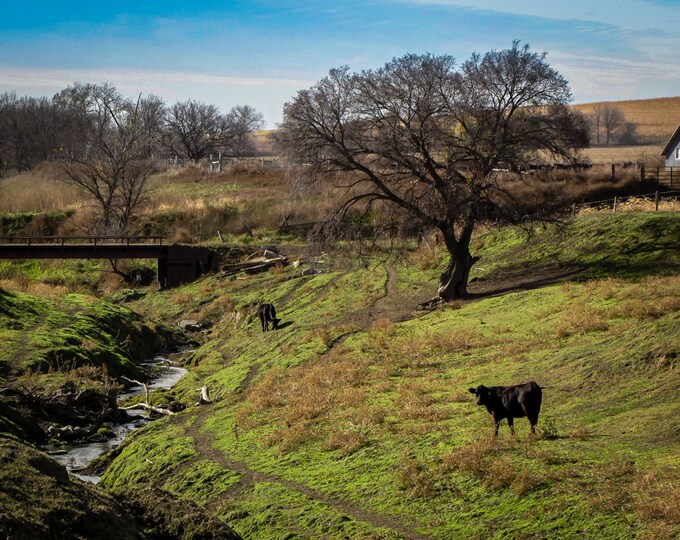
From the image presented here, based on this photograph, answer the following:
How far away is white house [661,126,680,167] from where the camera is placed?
7406 centimetres

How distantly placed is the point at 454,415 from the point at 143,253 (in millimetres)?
40004

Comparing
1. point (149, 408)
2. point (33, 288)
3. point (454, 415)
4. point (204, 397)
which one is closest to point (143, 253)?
point (33, 288)

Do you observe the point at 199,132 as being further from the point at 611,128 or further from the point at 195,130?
the point at 611,128

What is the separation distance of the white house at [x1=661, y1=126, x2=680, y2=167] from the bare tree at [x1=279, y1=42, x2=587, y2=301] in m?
39.8

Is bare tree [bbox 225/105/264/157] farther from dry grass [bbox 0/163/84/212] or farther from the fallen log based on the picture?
the fallen log

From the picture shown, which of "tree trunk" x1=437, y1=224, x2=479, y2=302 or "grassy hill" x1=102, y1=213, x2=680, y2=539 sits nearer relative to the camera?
"grassy hill" x1=102, y1=213, x2=680, y2=539

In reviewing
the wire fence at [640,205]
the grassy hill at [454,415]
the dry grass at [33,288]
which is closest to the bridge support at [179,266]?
the dry grass at [33,288]

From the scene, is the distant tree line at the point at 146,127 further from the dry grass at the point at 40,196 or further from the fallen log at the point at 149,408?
the fallen log at the point at 149,408

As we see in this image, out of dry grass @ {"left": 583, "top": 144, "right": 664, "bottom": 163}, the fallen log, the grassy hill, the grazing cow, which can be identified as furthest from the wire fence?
dry grass @ {"left": 583, "top": 144, "right": 664, "bottom": 163}

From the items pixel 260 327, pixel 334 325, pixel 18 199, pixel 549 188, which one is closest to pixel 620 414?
pixel 334 325

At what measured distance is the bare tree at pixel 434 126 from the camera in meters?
36.9

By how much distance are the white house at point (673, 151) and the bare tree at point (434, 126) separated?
3981cm

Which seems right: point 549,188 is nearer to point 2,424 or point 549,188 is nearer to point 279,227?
point 279,227

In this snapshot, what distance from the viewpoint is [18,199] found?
80.3 metres
